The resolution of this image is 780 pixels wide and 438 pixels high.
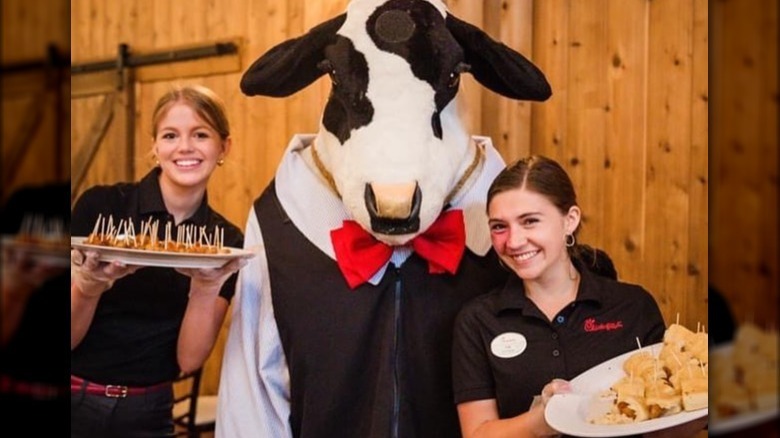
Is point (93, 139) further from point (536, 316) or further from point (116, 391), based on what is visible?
point (536, 316)

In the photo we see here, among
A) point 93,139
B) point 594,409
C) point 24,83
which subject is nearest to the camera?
point 24,83

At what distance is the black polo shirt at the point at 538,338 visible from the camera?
1259 millimetres

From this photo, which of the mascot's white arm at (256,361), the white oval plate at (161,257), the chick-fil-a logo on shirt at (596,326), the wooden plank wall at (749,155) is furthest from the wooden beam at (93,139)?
the wooden plank wall at (749,155)

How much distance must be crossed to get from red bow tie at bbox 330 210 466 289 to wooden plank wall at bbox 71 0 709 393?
0.14 m

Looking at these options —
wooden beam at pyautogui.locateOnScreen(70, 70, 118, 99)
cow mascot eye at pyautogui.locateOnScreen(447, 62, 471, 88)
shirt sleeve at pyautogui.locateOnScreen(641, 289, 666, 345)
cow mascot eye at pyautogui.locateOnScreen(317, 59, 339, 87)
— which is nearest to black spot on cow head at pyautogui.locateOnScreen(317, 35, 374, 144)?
cow mascot eye at pyautogui.locateOnScreen(317, 59, 339, 87)

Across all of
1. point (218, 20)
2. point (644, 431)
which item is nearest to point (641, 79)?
point (644, 431)

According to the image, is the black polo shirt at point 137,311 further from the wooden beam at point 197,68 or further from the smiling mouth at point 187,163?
the wooden beam at point 197,68

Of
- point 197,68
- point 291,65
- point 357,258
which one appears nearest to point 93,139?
point 197,68

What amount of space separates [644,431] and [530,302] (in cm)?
22

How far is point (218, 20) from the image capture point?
144 centimetres

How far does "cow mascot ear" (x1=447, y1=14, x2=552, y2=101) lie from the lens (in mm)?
1320

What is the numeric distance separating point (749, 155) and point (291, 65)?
70cm

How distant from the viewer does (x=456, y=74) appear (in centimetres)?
129

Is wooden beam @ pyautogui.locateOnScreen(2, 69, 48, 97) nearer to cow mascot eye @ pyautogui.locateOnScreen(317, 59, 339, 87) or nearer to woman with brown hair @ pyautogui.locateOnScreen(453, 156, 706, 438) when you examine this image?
cow mascot eye @ pyautogui.locateOnScreen(317, 59, 339, 87)
